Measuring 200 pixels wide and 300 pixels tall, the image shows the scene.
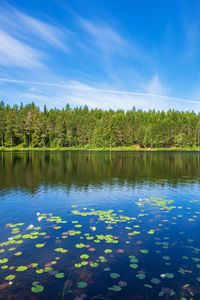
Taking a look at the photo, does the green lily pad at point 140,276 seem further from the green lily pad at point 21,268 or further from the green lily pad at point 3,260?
the green lily pad at point 3,260

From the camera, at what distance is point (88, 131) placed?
519ft

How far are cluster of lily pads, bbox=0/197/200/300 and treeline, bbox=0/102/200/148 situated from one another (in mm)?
129364

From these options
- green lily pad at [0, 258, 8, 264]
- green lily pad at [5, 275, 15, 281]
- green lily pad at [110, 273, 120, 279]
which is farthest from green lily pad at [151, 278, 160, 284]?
green lily pad at [0, 258, 8, 264]

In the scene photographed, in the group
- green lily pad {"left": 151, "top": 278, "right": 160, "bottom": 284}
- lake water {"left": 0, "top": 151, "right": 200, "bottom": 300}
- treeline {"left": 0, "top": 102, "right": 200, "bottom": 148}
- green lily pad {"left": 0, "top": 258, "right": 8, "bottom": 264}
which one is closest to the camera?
lake water {"left": 0, "top": 151, "right": 200, "bottom": 300}

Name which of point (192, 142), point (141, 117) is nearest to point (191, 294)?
point (192, 142)

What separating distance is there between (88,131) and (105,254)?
148387mm

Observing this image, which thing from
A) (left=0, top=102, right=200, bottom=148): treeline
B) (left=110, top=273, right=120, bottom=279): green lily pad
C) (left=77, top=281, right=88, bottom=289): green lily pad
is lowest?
(left=110, top=273, right=120, bottom=279): green lily pad

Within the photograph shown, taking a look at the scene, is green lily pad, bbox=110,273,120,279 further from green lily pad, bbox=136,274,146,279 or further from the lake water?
green lily pad, bbox=136,274,146,279

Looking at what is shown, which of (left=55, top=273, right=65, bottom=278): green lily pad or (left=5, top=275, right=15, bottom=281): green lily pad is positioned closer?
(left=5, top=275, right=15, bottom=281): green lily pad

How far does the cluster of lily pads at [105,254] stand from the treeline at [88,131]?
129 metres

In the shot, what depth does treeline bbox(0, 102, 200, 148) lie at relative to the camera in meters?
142

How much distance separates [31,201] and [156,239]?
12.8 m

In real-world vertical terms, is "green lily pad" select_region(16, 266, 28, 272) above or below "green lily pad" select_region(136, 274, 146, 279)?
above

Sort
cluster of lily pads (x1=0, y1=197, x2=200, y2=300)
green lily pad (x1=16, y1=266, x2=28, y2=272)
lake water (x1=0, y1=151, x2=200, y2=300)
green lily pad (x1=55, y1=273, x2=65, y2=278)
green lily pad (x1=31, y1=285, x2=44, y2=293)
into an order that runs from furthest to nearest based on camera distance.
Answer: green lily pad (x1=16, y1=266, x2=28, y2=272) → green lily pad (x1=55, y1=273, x2=65, y2=278) → cluster of lily pads (x1=0, y1=197, x2=200, y2=300) → lake water (x1=0, y1=151, x2=200, y2=300) → green lily pad (x1=31, y1=285, x2=44, y2=293)
